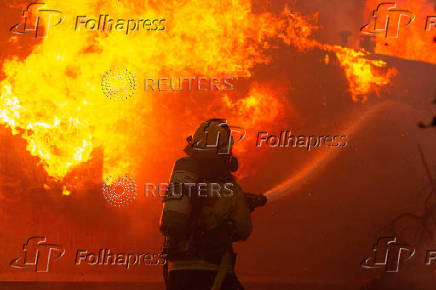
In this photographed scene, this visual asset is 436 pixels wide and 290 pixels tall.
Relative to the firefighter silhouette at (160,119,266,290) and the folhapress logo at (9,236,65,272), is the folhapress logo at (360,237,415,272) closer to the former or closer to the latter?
the folhapress logo at (9,236,65,272)

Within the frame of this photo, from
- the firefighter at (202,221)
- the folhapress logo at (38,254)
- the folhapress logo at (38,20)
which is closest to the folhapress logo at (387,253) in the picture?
the folhapress logo at (38,254)

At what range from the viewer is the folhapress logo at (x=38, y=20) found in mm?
10938

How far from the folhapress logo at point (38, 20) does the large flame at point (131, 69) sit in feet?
0.47

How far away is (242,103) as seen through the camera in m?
11.4

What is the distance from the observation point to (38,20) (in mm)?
11016

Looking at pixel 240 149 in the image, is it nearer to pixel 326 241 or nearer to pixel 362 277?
pixel 326 241

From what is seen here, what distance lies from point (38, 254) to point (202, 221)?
7353 millimetres

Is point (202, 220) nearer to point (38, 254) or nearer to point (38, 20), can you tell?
Answer: point (38, 254)

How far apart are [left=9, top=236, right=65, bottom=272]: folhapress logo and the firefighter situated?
6.80m

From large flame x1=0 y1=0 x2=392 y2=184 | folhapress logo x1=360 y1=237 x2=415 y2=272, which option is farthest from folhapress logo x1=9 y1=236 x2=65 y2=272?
folhapress logo x1=360 y1=237 x2=415 y2=272

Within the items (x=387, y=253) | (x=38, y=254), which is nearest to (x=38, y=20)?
(x=38, y=254)

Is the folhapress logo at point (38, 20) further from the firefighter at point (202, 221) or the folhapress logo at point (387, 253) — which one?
the folhapress logo at point (387, 253)

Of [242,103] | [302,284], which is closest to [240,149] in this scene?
[242,103]

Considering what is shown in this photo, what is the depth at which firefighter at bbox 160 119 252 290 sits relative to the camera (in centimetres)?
436
